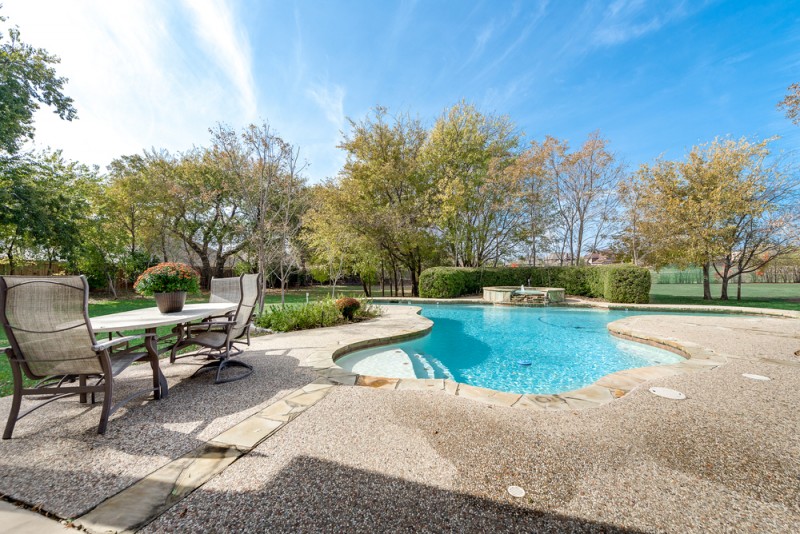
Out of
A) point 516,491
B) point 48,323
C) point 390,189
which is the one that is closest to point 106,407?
point 48,323

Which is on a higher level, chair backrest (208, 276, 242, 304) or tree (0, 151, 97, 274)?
tree (0, 151, 97, 274)

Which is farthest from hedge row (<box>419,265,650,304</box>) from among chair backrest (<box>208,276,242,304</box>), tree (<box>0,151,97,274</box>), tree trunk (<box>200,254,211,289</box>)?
tree trunk (<box>200,254,211,289</box>)

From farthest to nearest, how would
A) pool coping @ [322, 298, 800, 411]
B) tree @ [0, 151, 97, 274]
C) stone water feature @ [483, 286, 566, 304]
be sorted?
stone water feature @ [483, 286, 566, 304], tree @ [0, 151, 97, 274], pool coping @ [322, 298, 800, 411]

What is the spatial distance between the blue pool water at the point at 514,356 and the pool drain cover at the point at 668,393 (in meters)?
1.24

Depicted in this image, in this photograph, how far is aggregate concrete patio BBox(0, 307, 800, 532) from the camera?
4.52ft

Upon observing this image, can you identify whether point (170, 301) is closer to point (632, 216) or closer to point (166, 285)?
point (166, 285)

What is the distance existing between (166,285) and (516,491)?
12.7 feet

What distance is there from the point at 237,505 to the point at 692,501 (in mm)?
2285

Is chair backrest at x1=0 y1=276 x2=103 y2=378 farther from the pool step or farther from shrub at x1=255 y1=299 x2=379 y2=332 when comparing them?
shrub at x1=255 y1=299 x2=379 y2=332

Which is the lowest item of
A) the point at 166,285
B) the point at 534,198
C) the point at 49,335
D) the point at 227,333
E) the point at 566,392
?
the point at 566,392

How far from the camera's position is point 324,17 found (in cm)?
703

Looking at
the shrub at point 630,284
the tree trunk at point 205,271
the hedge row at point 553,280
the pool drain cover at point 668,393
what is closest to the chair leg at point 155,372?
the pool drain cover at point 668,393

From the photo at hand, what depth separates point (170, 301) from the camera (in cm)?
333

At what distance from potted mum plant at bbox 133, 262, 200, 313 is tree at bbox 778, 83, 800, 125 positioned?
12485 millimetres
